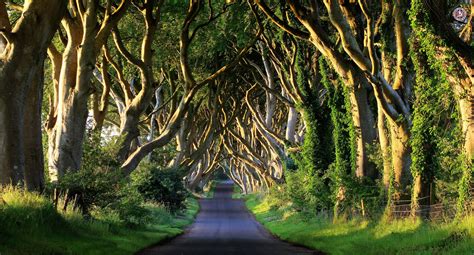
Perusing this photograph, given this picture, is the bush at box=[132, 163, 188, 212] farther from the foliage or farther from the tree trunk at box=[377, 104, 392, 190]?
the foliage

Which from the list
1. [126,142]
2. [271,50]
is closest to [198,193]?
[271,50]

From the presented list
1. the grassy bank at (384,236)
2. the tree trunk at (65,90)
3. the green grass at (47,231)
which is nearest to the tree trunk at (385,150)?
the grassy bank at (384,236)

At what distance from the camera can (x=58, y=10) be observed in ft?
55.9

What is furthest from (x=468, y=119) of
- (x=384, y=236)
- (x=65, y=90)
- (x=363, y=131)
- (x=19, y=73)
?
(x=65, y=90)

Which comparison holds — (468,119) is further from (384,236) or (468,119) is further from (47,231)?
(47,231)

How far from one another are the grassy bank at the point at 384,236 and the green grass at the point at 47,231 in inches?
212

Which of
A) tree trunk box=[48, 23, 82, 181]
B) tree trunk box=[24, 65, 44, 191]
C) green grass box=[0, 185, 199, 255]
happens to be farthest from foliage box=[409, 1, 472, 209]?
tree trunk box=[48, 23, 82, 181]

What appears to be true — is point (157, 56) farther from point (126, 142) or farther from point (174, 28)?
point (126, 142)

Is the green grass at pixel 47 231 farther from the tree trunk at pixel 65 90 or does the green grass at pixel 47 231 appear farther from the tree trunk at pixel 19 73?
the tree trunk at pixel 65 90

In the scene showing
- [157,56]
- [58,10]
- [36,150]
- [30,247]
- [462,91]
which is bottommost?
[30,247]

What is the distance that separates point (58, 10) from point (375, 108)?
1205 centimetres

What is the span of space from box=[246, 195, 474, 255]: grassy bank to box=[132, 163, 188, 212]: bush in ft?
39.7

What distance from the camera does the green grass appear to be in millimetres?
13344

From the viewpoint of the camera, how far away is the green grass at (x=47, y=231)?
13.3 metres
